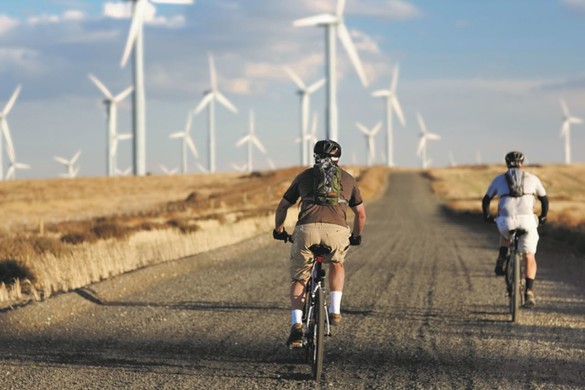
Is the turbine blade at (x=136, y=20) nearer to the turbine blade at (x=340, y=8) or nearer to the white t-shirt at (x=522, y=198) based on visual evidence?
the turbine blade at (x=340, y=8)

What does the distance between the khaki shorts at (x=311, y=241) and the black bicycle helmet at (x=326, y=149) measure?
63 centimetres

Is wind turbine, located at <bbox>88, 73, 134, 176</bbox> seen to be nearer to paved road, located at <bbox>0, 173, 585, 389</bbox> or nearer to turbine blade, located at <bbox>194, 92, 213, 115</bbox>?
turbine blade, located at <bbox>194, 92, 213, 115</bbox>

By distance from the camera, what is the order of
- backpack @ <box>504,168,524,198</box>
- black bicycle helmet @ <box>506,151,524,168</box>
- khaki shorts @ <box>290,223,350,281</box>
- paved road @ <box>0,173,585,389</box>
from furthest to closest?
black bicycle helmet @ <box>506,151,524,168</box>, backpack @ <box>504,168,524,198</box>, khaki shorts @ <box>290,223,350,281</box>, paved road @ <box>0,173,585,389</box>

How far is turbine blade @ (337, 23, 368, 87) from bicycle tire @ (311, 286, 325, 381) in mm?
48671

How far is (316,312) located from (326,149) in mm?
1455

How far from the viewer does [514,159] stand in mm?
10852

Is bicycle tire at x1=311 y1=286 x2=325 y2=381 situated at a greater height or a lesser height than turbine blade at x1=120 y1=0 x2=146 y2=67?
lesser

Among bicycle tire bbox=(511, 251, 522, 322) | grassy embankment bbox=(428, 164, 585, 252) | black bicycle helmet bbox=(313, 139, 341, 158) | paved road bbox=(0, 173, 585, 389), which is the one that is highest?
black bicycle helmet bbox=(313, 139, 341, 158)

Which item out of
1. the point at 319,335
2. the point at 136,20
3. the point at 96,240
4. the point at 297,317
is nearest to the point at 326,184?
the point at 297,317

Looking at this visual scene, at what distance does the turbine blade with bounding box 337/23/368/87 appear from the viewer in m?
55.6

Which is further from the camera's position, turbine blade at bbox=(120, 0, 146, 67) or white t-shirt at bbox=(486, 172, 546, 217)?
turbine blade at bbox=(120, 0, 146, 67)

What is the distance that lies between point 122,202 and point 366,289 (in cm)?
4976

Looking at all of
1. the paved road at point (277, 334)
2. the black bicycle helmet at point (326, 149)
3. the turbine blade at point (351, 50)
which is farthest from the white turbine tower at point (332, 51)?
the black bicycle helmet at point (326, 149)

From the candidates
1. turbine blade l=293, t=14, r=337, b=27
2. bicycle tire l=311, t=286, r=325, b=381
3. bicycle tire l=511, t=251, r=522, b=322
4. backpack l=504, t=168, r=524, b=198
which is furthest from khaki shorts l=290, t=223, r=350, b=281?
turbine blade l=293, t=14, r=337, b=27
